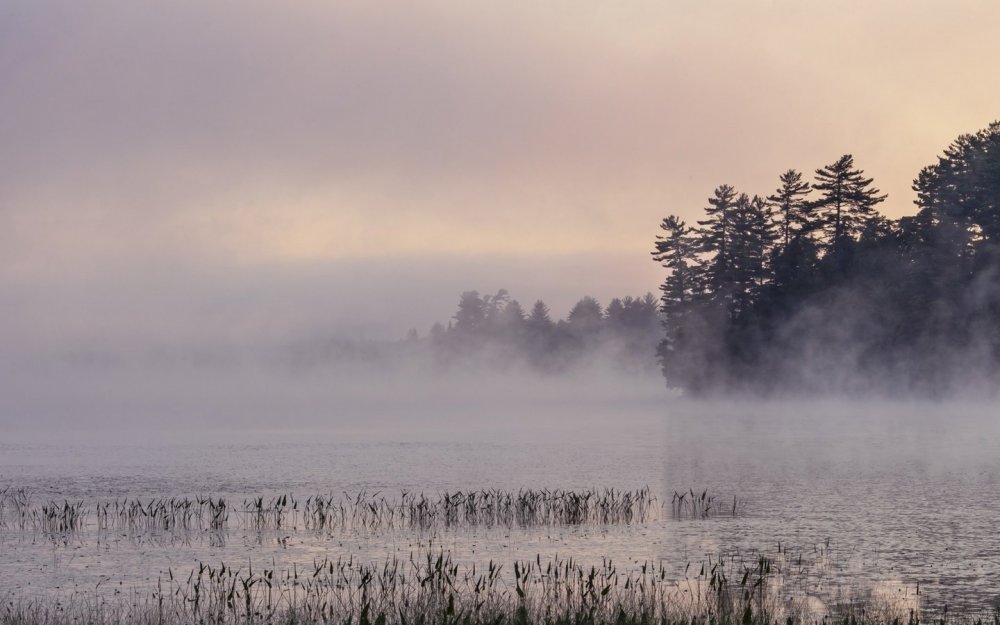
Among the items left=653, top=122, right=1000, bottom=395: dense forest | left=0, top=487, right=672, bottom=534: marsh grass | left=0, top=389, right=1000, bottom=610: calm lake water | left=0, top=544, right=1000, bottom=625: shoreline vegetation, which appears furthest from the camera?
left=653, top=122, right=1000, bottom=395: dense forest

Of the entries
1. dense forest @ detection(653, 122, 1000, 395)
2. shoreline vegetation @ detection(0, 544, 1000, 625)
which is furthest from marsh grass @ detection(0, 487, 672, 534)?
dense forest @ detection(653, 122, 1000, 395)

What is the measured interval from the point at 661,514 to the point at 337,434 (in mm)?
58050

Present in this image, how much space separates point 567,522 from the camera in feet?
114

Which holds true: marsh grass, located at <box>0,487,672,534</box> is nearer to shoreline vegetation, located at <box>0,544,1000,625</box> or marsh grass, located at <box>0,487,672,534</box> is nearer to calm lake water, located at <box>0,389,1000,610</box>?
calm lake water, located at <box>0,389,1000,610</box>

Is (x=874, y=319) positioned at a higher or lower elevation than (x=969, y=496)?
higher

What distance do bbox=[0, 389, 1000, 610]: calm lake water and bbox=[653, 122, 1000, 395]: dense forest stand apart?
11.8 meters

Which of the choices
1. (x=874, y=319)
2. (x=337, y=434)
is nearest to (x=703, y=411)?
(x=874, y=319)

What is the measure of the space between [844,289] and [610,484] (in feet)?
259

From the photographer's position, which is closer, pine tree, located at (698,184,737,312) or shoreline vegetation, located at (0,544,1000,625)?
shoreline vegetation, located at (0,544,1000,625)

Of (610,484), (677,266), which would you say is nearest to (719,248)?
(677,266)

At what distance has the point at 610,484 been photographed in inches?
1849

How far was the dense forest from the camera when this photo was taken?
110 m

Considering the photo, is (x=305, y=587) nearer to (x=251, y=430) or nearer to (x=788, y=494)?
(x=788, y=494)

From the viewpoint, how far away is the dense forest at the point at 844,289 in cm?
10975
